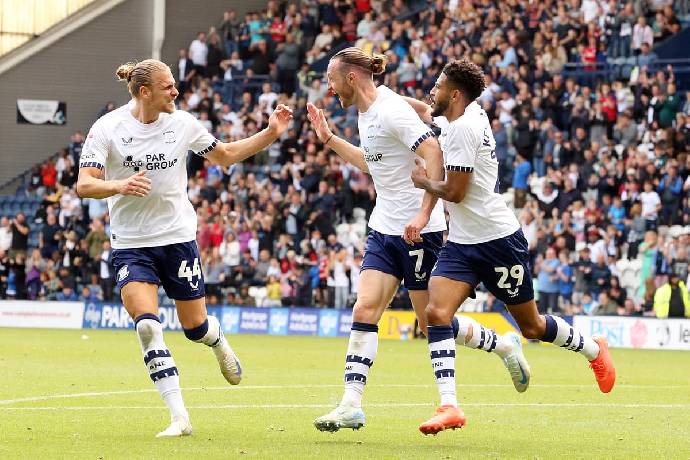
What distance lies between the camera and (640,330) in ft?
84.0

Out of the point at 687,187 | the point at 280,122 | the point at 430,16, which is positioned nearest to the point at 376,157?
the point at 280,122

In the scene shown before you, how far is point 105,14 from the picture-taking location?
138 feet

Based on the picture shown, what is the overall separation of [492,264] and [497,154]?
20.6m

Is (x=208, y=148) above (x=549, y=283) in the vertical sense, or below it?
above

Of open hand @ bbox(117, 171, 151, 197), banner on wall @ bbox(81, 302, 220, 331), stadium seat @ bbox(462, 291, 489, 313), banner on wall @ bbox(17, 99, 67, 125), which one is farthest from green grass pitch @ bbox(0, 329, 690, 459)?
banner on wall @ bbox(17, 99, 67, 125)

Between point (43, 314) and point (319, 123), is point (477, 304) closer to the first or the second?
point (43, 314)

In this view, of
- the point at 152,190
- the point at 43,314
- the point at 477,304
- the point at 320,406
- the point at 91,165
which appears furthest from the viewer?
the point at 43,314

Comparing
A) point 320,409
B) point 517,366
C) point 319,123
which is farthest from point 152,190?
point 517,366

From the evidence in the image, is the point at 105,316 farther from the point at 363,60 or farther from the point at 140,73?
the point at 363,60

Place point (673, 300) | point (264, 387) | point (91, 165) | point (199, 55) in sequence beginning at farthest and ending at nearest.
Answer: point (199, 55) < point (673, 300) < point (264, 387) < point (91, 165)

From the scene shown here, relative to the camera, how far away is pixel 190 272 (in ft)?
34.8

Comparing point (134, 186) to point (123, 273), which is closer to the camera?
point (134, 186)

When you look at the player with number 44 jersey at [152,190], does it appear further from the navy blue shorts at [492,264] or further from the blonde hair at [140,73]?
the navy blue shorts at [492,264]

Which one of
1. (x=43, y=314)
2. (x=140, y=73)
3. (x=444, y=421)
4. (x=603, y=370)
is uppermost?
(x=140, y=73)
